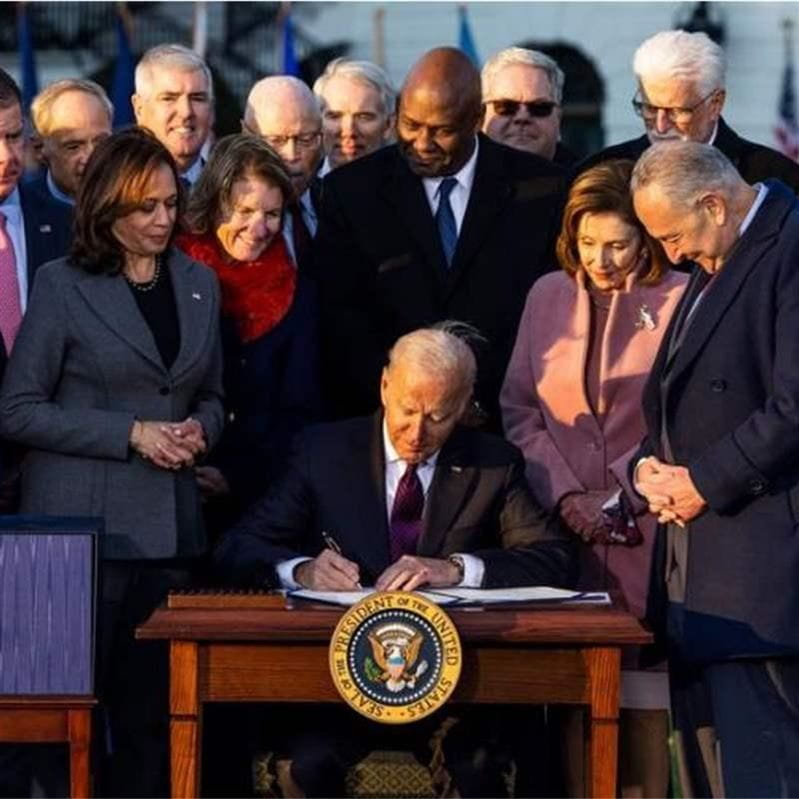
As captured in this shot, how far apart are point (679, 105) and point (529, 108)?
1.05m

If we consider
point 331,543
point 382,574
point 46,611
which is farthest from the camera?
point 331,543

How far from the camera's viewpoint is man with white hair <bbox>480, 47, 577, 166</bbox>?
9.24 metres

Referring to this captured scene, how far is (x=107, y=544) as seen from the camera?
24.0ft

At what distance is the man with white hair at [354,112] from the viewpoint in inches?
370

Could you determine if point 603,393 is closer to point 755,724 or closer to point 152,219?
point 755,724

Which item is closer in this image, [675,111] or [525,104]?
[675,111]

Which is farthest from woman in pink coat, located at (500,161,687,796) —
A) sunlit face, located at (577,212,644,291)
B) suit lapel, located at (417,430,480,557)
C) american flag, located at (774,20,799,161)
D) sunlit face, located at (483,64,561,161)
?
american flag, located at (774,20,799,161)

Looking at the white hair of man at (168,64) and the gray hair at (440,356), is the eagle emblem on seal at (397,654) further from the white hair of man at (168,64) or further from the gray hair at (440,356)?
the white hair of man at (168,64)

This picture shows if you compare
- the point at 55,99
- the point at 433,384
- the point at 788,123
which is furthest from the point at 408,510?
the point at 788,123

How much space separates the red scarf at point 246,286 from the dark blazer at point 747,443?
4.62 feet

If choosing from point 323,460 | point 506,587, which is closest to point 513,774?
point 506,587

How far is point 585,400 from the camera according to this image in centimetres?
766

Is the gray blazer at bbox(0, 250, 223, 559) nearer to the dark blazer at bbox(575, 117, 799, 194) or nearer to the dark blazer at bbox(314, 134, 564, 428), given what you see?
the dark blazer at bbox(314, 134, 564, 428)

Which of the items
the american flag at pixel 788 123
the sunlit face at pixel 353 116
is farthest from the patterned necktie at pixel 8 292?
the american flag at pixel 788 123
